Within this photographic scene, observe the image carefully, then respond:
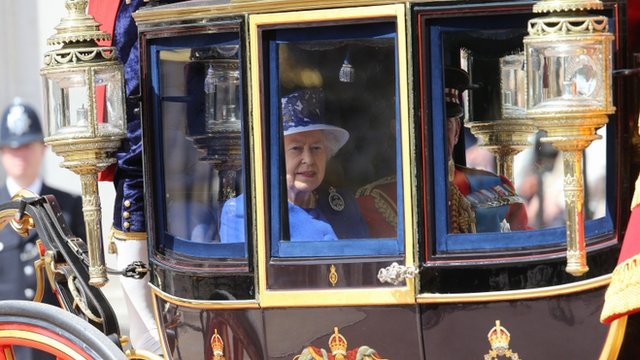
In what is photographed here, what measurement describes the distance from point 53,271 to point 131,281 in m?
0.37

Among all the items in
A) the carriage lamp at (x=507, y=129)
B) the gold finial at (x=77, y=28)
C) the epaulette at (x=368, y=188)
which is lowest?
the epaulette at (x=368, y=188)

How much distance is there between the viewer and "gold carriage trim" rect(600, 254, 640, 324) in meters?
2.78

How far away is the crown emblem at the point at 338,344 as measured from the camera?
3.29 meters

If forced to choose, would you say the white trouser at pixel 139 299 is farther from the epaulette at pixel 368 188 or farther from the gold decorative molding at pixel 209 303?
the epaulette at pixel 368 188

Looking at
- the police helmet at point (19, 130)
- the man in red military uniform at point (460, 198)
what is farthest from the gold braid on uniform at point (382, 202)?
the police helmet at point (19, 130)

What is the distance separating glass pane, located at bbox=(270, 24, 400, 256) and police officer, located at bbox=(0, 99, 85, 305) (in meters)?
1.93

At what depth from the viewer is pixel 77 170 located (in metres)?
3.58

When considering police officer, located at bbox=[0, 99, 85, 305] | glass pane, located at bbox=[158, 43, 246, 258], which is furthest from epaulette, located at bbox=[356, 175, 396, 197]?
police officer, located at bbox=[0, 99, 85, 305]

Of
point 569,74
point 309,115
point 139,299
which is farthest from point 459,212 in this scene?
point 139,299

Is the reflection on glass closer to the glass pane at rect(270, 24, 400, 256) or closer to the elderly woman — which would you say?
the glass pane at rect(270, 24, 400, 256)

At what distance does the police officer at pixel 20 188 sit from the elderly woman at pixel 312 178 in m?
1.92

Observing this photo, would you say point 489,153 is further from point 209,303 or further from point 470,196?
point 209,303

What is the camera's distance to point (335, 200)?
336 cm

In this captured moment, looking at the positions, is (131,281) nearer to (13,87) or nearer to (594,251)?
(594,251)
